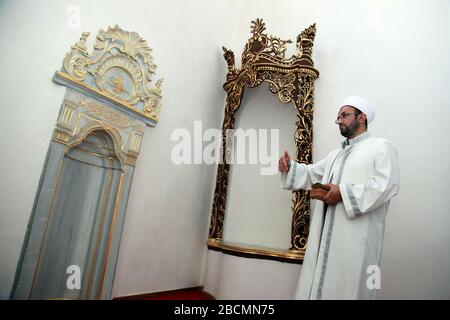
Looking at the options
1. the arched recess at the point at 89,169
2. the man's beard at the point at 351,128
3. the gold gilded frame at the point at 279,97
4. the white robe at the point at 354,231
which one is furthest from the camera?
the gold gilded frame at the point at 279,97

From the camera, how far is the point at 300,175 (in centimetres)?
265

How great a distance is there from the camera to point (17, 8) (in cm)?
218

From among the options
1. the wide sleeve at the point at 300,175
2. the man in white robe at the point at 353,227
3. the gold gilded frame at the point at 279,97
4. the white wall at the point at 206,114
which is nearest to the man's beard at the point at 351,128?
the man in white robe at the point at 353,227

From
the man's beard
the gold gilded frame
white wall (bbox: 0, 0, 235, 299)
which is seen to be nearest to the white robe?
the man's beard

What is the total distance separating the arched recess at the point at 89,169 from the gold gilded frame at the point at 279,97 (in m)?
1.17

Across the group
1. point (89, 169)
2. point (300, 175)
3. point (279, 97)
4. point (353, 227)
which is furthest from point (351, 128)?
point (89, 169)

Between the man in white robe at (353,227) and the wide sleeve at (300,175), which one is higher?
the wide sleeve at (300,175)

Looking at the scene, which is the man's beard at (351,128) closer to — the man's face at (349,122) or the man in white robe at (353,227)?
the man's face at (349,122)

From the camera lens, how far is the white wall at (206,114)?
217 cm

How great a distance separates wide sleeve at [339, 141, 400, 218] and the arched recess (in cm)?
191

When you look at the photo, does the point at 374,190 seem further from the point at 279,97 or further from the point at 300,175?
the point at 279,97
